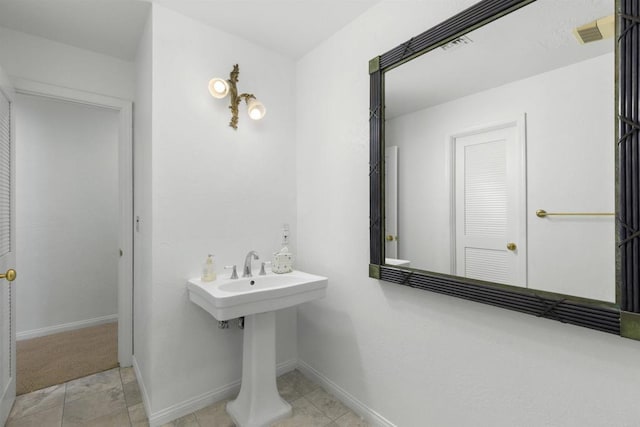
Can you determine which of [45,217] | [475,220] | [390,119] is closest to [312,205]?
[390,119]

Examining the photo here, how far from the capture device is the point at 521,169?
3.77ft

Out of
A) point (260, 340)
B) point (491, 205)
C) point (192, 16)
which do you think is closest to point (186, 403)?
point (260, 340)

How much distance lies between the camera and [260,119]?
2.22 m

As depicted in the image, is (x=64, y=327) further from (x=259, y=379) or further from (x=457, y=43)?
(x=457, y=43)

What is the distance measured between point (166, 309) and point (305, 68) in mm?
1918

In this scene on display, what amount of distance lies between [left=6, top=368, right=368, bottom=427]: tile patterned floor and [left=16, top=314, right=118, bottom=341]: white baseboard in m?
1.18

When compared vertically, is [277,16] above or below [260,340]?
above

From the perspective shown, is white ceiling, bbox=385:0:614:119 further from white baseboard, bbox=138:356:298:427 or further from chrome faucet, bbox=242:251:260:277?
white baseboard, bbox=138:356:298:427

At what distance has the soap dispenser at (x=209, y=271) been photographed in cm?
188

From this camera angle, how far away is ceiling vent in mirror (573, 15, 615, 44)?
96 centimetres

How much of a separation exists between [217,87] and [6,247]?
153 centimetres

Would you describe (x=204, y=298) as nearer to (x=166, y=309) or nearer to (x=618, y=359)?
(x=166, y=309)

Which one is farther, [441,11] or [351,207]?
[351,207]

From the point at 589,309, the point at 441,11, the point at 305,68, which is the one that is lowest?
the point at 589,309
